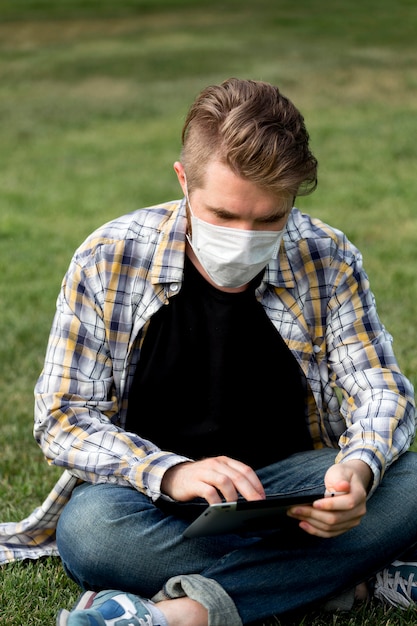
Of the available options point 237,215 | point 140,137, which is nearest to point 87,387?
point 237,215

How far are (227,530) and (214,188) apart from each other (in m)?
0.94

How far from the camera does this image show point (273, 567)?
3.01 metres

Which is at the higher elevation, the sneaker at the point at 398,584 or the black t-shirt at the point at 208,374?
the black t-shirt at the point at 208,374

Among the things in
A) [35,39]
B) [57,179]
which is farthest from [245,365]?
[35,39]

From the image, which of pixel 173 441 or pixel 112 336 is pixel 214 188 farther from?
pixel 173 441

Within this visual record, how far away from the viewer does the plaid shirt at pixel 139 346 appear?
10.2 ft

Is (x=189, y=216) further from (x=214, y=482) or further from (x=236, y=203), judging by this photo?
(x=214, y=482)

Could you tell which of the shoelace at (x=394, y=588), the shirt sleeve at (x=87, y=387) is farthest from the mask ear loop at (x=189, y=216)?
the shoelace at (x=394, y=588)

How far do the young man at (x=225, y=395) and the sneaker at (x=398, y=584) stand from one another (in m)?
0.09

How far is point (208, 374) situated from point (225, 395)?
8 centimetres

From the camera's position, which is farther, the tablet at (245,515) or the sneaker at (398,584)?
the sneaker at (398,584)

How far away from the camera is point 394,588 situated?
3250 mm

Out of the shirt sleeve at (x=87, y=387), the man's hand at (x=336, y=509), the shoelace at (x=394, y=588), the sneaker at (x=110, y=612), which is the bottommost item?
the shoelace at (x=394, y=588)

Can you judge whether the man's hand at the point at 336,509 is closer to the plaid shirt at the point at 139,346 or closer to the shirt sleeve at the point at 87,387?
the plaid shirt at the point at 139,346
